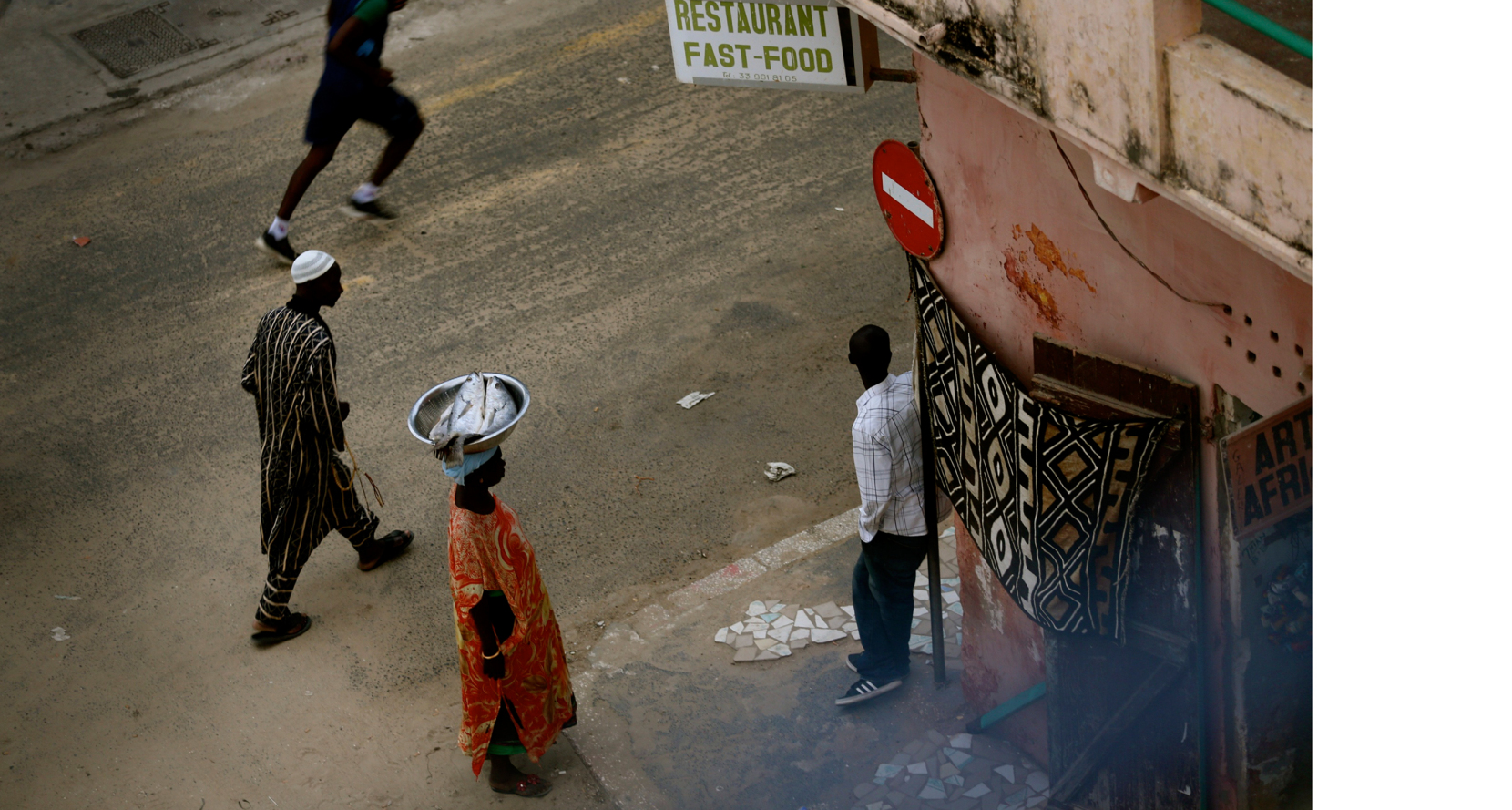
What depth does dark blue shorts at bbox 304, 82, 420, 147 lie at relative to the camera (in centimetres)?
873

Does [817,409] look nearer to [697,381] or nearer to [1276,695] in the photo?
[697,381]

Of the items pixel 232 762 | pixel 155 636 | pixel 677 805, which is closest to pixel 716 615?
pixel 677 805

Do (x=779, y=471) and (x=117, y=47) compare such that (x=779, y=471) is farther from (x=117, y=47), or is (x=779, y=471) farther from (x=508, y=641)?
(x=117, y=47)

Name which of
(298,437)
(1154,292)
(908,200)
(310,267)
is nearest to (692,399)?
(298,437)

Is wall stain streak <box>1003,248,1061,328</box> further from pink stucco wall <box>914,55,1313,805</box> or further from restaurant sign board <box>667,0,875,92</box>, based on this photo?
restaurant sign board <box>667,0,875,92</box>

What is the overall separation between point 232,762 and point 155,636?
103 cm

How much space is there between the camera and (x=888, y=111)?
10227 mm

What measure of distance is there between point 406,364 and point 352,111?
1.82m

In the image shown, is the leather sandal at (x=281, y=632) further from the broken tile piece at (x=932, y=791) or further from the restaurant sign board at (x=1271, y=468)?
the restaurant sign board at (x=1271, y=468)

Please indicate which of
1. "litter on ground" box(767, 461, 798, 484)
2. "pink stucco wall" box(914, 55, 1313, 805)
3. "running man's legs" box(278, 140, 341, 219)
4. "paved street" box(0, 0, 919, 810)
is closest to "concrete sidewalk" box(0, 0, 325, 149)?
"paved street" box(0, 0, 919, 810)

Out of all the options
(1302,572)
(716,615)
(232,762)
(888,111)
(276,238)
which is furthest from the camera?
(888,111)

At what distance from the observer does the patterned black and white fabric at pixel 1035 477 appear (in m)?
4.05

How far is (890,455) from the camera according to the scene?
16.5 ft

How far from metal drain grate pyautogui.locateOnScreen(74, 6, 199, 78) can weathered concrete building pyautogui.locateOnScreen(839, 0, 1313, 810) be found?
31.7ft
